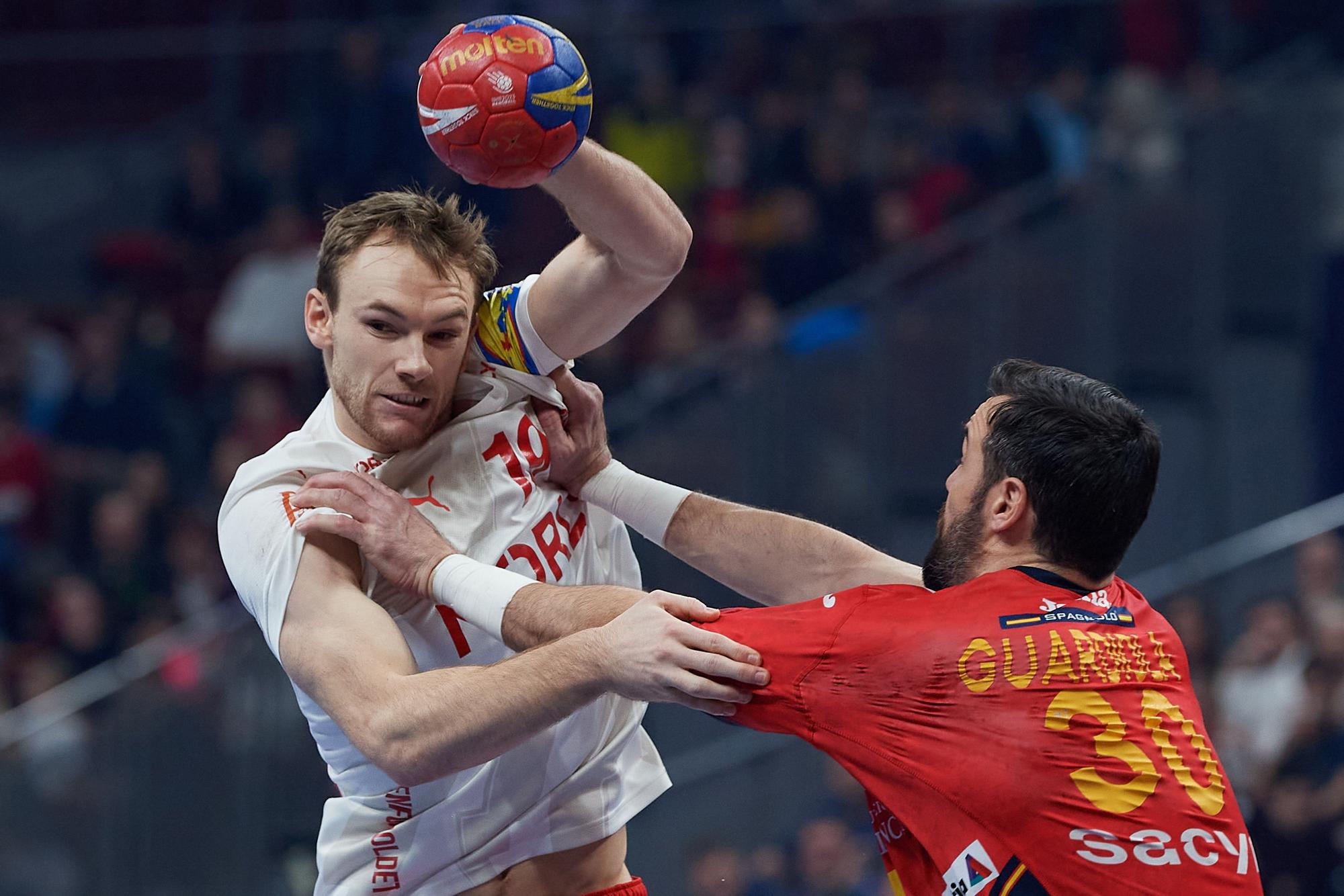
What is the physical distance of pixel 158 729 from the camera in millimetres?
7188

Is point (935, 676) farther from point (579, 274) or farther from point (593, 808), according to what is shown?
point (579, 274)

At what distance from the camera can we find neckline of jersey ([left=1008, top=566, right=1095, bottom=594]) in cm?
306

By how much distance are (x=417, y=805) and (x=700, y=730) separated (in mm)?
3885

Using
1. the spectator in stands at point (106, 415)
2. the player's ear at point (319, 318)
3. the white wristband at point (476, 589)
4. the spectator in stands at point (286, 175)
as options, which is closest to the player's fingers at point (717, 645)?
the white wristband at point (476, 589)

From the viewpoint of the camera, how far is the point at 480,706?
3.05m

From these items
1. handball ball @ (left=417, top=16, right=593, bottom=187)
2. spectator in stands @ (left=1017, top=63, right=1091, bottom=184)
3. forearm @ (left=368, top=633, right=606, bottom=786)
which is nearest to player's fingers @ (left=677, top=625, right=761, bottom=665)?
forearm @ (left=368, top=633, right=606, bottom=786)

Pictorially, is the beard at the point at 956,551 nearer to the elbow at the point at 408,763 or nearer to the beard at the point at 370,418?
the elbow at the point at 408,763

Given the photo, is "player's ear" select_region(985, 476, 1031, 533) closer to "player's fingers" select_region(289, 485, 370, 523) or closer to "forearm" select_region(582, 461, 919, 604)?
"forearm" select_region(582, 461, 919, 604)

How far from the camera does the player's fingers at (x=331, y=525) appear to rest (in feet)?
10.8

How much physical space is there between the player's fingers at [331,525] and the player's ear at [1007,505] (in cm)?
134

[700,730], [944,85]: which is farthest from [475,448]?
[944,85]

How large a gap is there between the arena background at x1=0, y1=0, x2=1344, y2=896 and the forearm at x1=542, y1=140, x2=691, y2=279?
3431 millimetres

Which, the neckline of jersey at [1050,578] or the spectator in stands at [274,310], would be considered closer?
the neckline of jersey at [1050,578]

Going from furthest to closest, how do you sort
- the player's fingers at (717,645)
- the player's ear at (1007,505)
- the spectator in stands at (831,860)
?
1. the spectator in stands at (831,860)
2. the player's ear at (1007,505)
3. the player's fingers at (717,645)
